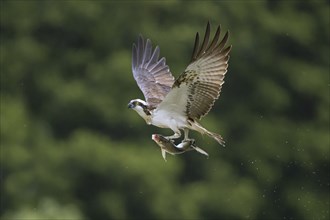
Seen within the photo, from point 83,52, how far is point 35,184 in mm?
4114

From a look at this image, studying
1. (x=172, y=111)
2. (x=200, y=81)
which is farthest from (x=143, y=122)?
(x=200, y=81)

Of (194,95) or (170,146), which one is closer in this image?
(170,146)

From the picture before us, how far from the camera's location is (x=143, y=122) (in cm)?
2661

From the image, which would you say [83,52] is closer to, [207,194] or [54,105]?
[54,105]

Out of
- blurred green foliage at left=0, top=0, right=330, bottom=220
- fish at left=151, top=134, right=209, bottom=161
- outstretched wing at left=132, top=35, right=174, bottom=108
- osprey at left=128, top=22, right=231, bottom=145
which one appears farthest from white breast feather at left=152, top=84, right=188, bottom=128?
blurred green foliage at left=0, top=0, right=330, bottom=220

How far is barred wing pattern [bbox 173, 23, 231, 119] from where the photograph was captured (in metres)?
11.9

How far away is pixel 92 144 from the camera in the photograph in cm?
2705

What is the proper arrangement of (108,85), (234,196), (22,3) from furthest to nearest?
1. (22,3)
2. (108,85)
3. (234,196)

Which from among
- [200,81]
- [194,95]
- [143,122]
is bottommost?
[143,122]

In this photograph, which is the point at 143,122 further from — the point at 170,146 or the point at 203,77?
the point at 170,146

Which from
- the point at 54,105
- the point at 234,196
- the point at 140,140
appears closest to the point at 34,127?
the point at 54,105

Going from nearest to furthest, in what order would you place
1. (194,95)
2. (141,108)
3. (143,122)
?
(194,95) < (141,108) < (143,122)

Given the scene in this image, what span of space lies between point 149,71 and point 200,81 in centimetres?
204

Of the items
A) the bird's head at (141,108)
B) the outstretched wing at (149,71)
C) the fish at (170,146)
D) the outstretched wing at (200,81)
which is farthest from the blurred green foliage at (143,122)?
the fish at (170,146)
